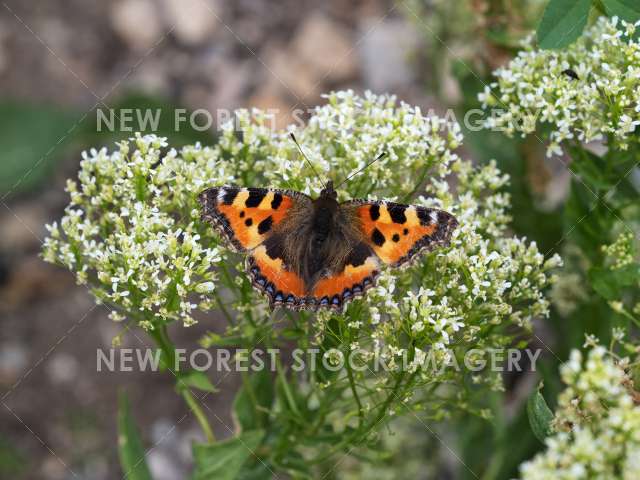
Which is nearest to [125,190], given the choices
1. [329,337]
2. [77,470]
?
[329,337]

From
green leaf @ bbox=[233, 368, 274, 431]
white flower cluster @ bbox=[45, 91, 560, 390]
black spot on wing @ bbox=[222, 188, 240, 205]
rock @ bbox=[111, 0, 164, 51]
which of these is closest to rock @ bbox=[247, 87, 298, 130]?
rock @ bbox=[111, 0, 164, 51]

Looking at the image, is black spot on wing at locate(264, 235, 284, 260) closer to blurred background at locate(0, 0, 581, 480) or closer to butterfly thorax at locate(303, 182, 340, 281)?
butterfly thorax at locate(303, 182, 340, 281)

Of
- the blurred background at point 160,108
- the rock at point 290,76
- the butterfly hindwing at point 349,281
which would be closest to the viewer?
the butterfly hindwing at point 349,281

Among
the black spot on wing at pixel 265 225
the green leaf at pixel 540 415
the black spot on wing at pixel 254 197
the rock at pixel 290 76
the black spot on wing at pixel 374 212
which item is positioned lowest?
the green leaf at pixel 540 415

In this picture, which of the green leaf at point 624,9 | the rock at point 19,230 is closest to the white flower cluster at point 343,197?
the green leaf at point 624,9

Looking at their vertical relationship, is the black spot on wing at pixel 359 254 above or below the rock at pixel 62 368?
above

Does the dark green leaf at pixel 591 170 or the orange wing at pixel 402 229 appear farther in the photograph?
the dark green leaf at pixel 591 170

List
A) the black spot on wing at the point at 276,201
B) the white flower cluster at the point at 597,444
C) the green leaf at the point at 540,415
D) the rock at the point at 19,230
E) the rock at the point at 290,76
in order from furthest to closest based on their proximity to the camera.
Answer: the rock at the point at 290,76
the rock at the point at 19,230
the black spot on wing at the point at 276,201
the green leaf at the point at 540,415
the white flower cluster at the point at 597,444

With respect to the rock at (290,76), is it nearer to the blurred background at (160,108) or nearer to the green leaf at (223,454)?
the blurred background at (160,108)
